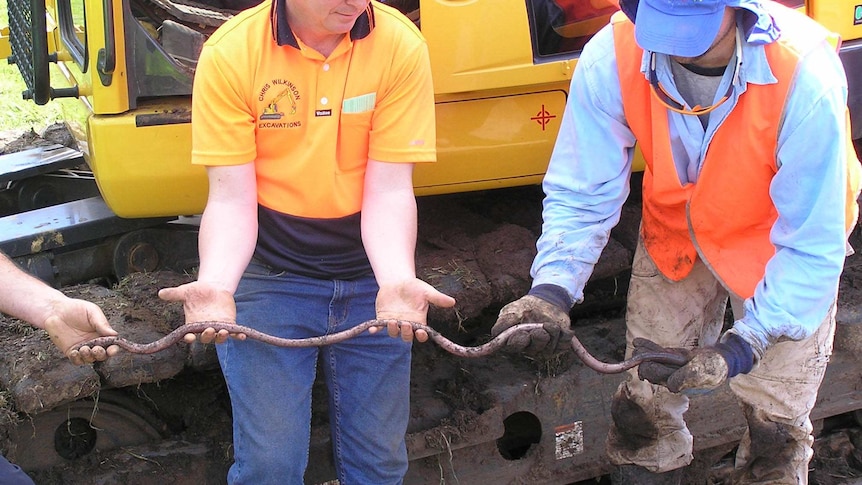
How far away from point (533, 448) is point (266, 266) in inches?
53.7

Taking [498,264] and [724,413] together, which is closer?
[498,264]

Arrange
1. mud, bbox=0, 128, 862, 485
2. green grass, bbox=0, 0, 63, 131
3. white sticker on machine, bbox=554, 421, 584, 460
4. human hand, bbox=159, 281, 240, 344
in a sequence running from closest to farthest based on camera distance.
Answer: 1. human hand, bbox=159, 281, 240, 344
2. mud, bbox=0, 128, 862, 485
3. white sticker on machine, bbox=554, 421, 584, 460
4. green grass, bbox=0, 0, 63, 131

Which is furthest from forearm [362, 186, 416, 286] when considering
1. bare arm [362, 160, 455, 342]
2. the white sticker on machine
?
the white sticker on machine

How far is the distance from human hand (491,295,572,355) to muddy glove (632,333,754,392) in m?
0.30

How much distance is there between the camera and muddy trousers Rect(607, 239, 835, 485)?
9.66 feet

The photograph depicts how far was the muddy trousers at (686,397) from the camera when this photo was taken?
9.66 ft

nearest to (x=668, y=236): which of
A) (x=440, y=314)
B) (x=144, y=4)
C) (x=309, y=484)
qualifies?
(x=440, y=314)

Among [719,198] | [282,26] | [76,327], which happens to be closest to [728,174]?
[719,198]

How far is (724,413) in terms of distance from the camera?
148 inches

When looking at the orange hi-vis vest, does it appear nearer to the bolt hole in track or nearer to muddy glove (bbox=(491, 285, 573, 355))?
muddy glove (bbox=(491, 285, 573, 355))

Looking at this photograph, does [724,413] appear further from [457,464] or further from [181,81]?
[181,81]

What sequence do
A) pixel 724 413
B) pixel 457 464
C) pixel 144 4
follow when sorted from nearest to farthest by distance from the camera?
pixel 144 4
pixel 457 464
pixel 724 413

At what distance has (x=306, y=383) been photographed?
2.76 metres

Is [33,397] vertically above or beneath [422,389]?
above
